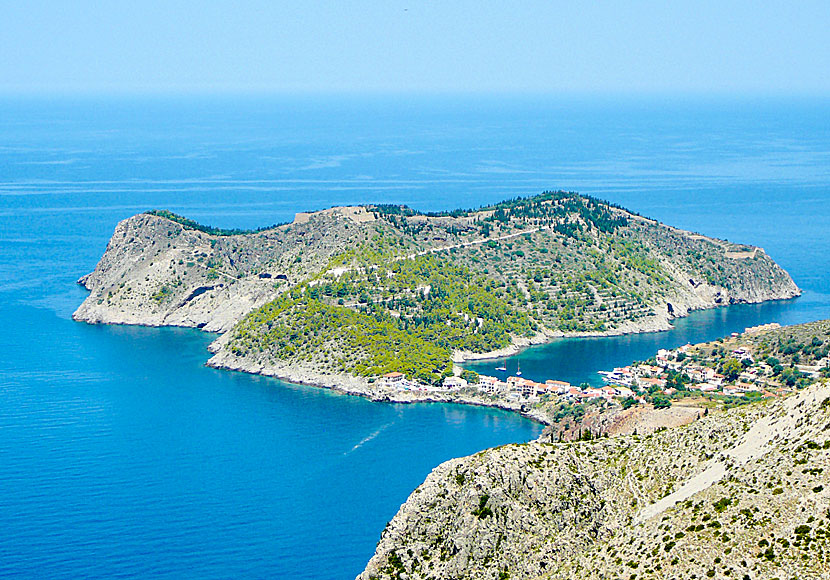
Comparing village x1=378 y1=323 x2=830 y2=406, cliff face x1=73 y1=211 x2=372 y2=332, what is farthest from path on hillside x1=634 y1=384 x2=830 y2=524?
cliff face x1=73 y1=211 x2=372 y2=332

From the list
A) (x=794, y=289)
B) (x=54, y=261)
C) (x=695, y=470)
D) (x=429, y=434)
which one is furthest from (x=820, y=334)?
(x=54, y=261)

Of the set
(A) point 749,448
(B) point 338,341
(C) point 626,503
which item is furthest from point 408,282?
(A) point 749,448

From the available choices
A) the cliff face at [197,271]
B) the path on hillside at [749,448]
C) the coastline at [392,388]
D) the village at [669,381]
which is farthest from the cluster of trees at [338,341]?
the path on hillside at [749,448]

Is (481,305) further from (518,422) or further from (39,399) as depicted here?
(39,399)

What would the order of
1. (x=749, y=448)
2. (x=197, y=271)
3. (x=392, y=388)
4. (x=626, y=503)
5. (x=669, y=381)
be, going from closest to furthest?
(x=749, y=448) < (x=626, y=503) < (x=669, y=381) < (x=392, y=388) < (x=197, y=271)

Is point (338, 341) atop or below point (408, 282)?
below

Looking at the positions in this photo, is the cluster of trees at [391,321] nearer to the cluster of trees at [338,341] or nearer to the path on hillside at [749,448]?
the cluster of trees at [338,341]

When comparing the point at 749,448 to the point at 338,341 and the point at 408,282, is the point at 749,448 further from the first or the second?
the point at 408,282
